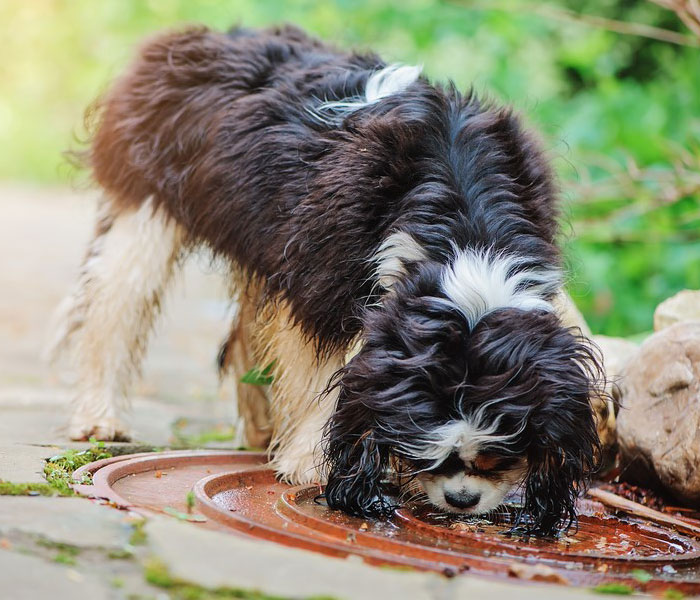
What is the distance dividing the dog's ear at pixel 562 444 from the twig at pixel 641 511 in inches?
13.5

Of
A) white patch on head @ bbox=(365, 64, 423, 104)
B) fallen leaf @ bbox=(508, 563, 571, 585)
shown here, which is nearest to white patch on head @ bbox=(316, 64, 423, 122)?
white patch on head @ bbox=(365, 64, 423, 104)

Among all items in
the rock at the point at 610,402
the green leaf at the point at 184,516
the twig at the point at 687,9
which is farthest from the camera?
the twig at the point at 687,9

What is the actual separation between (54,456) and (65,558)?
1155 mm

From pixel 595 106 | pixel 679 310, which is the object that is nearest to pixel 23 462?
pixel 679 310

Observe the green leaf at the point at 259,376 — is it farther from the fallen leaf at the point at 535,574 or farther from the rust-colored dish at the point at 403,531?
the fallen leaf at the point at 535,574

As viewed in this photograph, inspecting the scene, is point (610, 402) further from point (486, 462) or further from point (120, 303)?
point (120, 303)

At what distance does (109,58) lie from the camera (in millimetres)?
17906

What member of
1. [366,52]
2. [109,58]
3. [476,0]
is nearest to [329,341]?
[366,52]

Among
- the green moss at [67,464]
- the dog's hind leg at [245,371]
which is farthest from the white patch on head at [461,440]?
the dog's hind leg at [245,371]

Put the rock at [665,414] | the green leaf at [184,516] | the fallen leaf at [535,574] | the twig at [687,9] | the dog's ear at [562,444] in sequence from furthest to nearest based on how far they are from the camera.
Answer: the twig at [687,9], the rock at [665,414], the dog's ear at [562,444], the green leaf at [184,516], the fallen leaf at [535,574]

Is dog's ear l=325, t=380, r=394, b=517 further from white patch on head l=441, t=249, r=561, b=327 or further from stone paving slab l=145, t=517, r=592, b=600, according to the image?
stone paving slab l=145, t=517, r=592, b=600

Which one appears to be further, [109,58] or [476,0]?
[109,58]

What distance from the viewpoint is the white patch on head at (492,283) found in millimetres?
3002

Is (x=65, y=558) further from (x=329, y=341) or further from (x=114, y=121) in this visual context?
(x=114, y=121)
